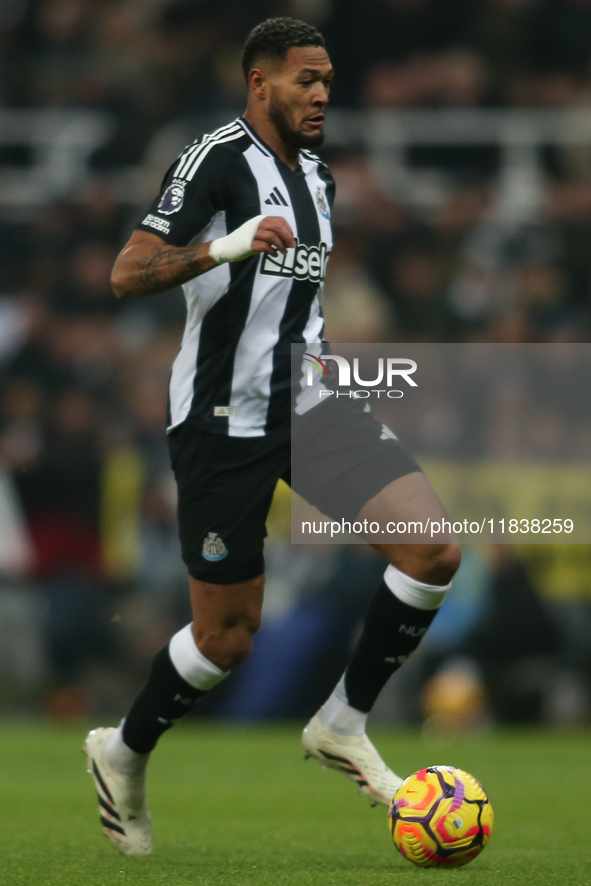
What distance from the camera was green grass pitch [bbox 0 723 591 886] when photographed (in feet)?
13.6

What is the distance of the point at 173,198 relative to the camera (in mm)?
4395

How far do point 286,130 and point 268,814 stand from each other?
2.94 m

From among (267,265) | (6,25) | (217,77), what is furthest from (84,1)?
(267,265)

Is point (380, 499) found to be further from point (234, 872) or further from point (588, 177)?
point (588, 177)

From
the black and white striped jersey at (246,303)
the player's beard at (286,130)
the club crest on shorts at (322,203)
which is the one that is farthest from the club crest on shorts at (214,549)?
the player's beard at (286,130)

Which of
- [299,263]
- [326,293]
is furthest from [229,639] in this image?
[326,293]

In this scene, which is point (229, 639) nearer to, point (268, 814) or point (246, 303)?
point (246, 303)

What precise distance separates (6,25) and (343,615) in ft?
23.6

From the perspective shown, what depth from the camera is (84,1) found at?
1342 centimetres

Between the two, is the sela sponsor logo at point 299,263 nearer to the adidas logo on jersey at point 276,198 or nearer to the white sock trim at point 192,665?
the adidas logo on jersey at point 276,198

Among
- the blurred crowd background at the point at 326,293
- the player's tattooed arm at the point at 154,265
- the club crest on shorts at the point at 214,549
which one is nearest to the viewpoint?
the player's tattooed arm at the point at 154,265

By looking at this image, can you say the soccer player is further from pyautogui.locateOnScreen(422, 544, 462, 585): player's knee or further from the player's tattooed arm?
the player's tattooed arm

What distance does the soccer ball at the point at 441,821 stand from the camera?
13.6 ft

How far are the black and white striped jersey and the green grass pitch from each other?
140 centimetres
